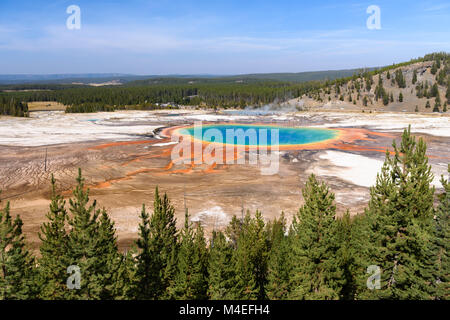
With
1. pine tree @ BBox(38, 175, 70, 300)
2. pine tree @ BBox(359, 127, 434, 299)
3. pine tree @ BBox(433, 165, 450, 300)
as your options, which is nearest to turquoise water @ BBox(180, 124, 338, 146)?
pine tree @ BBox(359, 127, 434, 299)

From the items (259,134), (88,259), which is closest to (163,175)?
(88,259)

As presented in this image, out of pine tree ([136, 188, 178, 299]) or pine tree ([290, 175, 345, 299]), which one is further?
pine tree ([136, 188, 178, 299])

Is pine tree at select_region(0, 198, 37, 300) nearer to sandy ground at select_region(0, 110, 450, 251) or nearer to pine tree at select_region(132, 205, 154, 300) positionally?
pine tree at select_region(132, 205, 154, 300)

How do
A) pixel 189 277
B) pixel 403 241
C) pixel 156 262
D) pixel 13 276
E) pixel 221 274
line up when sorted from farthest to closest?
pixel 156 262
pixel 189 277
pixel 221 274
pixel 403 241
pixel 13 276

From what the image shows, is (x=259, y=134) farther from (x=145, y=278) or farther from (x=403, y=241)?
(x=403, y=241)

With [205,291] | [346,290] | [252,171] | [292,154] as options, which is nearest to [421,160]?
[346,290]

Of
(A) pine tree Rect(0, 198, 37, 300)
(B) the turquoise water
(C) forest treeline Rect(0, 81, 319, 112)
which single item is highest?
(C) forest treeline Rect(0, 81, 319, 112)
